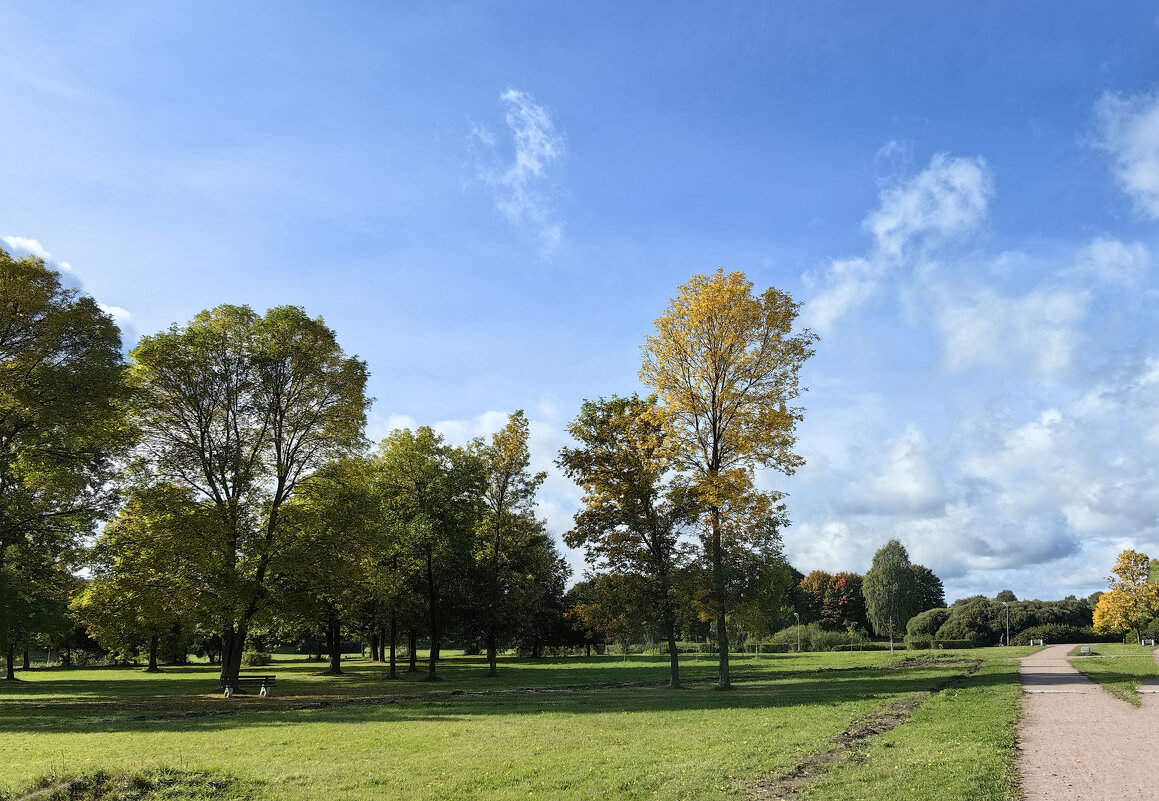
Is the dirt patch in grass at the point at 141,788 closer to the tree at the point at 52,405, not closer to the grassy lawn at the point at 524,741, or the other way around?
the grassy lawn at the point at 524,741

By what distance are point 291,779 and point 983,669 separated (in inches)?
1503

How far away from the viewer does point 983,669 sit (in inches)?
1518

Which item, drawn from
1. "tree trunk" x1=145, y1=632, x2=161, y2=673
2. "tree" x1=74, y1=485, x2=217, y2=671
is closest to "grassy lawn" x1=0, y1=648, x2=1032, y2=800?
"tree" x1=74, y1=485, x2=217, y2=671

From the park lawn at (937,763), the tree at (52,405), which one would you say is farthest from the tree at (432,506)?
the park lawn at (937,763)

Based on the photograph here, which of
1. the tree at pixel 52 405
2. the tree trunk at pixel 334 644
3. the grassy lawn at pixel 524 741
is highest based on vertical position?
the tree at pixel 52 405

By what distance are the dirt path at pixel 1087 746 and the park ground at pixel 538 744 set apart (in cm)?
50

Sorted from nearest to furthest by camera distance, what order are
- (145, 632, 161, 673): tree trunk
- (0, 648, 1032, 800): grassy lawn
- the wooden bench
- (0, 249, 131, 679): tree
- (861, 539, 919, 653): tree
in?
1. (0, 648, 1032, 800): grassy lawn
2. (0, 249, 131, 679): tree
3. the wooden bench
4. (145, 632, 161, 673): tree trunk
5. (861, 539, 919, 653): tree

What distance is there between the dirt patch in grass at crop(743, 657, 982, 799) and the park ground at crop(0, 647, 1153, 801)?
0.04 m

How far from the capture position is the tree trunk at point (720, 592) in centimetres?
2864

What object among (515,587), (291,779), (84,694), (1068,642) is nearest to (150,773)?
(291,779)

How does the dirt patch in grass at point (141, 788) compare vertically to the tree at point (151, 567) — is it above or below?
below

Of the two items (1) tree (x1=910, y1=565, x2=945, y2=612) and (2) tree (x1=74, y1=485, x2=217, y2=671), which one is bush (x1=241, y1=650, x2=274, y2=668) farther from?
(1) tree (x1=910, y1=565, x2=945, y2=612)

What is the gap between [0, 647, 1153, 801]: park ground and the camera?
1124cm

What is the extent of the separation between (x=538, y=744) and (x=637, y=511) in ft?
56.2
